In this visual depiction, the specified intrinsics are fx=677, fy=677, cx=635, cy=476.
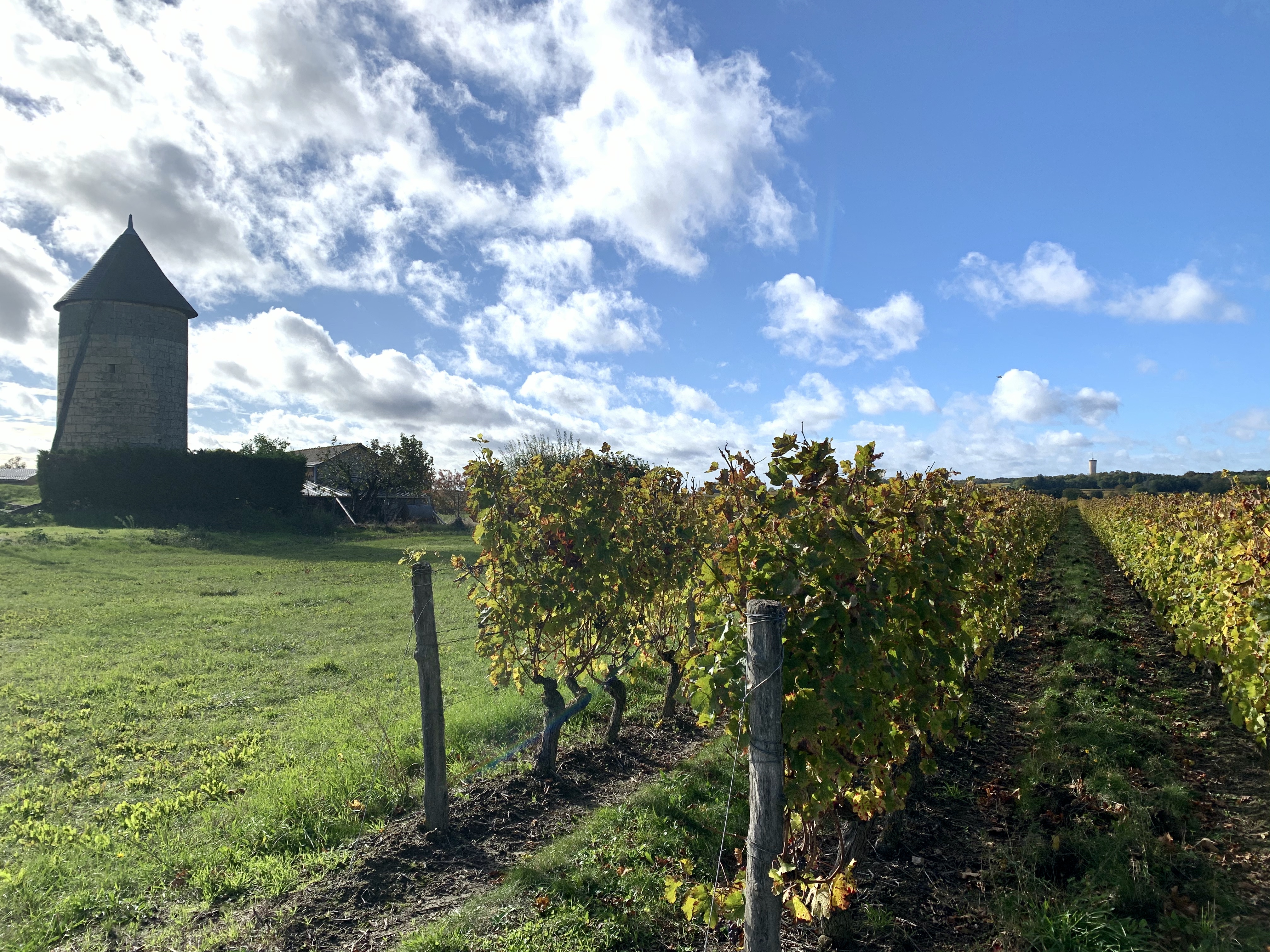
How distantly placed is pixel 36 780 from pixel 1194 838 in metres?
8.91

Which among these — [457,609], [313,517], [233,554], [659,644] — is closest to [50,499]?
[313,517]

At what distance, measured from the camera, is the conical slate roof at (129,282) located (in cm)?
3375

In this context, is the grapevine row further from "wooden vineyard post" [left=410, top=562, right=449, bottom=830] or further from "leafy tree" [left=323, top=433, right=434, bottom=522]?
"leafy tree" [left=323, top=433, right=434, bottom=522]

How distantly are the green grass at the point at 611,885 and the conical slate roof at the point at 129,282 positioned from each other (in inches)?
1582

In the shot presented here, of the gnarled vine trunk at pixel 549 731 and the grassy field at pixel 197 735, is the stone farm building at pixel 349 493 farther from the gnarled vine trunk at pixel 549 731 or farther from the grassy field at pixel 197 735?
the gnarled vine trunk at pixel 549 731

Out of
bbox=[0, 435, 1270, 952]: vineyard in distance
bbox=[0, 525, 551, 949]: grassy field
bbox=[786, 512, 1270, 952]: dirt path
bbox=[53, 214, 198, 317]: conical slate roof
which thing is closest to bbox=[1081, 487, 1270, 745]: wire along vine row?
bbox=[0, 435, 1270, 952]: vineyard in distance

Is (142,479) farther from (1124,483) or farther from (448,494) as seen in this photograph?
(1124,483)

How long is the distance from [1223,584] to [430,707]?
24.4ft

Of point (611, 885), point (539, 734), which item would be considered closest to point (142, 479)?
point (539, 734)

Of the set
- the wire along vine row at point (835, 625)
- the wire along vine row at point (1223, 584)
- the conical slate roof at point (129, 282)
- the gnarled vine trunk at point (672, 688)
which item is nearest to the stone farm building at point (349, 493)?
the conical slate roof at point (129, 282)

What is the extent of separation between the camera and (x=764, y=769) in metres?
2.68

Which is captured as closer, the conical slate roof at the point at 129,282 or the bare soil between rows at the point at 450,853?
→ the bare soil between rows at the point at 450,853

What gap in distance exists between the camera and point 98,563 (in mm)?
18547

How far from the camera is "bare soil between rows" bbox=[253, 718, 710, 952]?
3676mm
